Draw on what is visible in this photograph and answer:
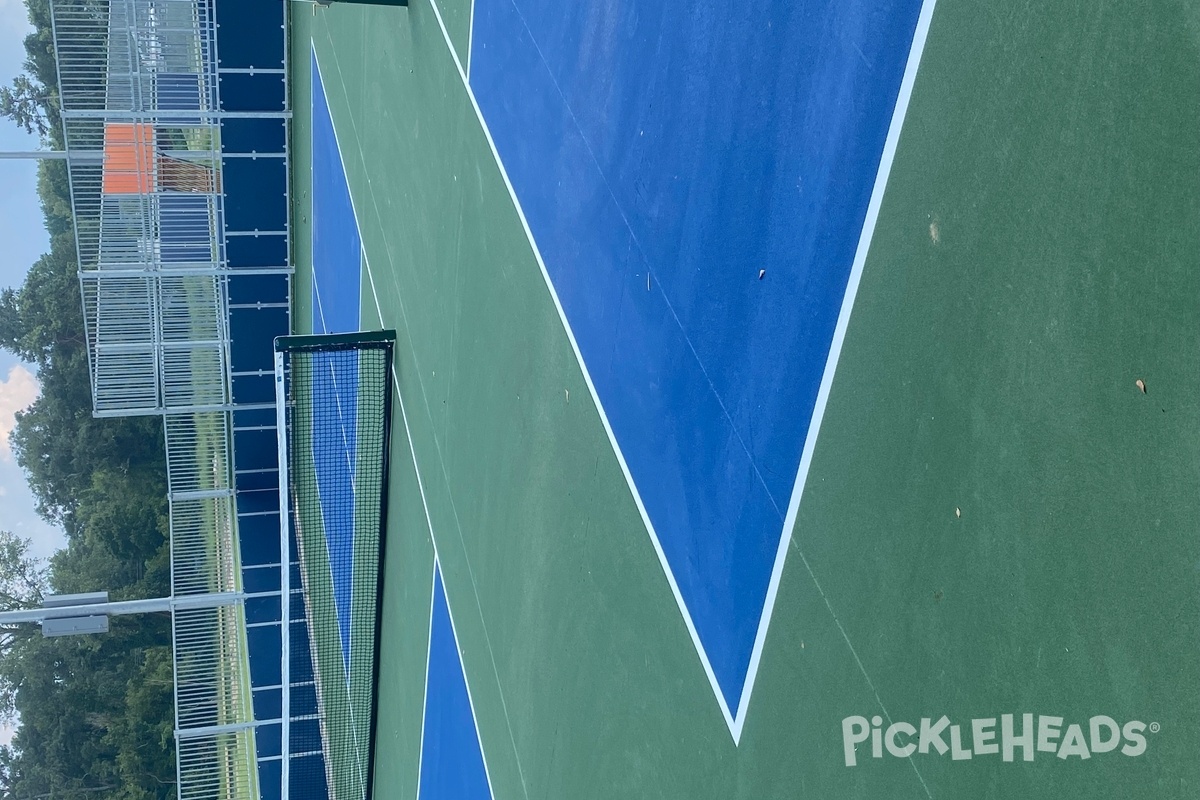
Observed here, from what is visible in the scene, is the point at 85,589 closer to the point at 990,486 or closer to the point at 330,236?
→ the point at 330,236

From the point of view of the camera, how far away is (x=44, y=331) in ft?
107

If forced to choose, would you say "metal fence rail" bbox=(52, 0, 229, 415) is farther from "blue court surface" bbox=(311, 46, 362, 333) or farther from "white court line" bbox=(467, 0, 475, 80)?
"white court line" bbox=(467, 0, 475, 80)

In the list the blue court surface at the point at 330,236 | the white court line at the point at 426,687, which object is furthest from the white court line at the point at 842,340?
the blue court surface at the point at 330,236

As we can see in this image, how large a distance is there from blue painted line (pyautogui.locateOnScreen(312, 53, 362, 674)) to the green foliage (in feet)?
34.4

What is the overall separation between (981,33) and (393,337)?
27.1ft

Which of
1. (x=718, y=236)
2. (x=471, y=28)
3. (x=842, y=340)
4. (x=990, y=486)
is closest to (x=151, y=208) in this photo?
(x=471, y=28)

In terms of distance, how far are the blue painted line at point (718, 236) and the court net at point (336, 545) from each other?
14.9 feet

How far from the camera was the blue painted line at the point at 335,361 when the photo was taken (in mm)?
12992

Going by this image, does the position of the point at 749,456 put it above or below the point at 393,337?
below

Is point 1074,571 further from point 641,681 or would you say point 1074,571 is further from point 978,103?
point 641,681

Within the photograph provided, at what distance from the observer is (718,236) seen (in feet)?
17.8

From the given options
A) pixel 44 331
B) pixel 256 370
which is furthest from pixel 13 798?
pixel 256 370

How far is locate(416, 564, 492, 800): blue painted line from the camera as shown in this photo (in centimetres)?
881

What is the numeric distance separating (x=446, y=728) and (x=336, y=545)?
4.99 meters
